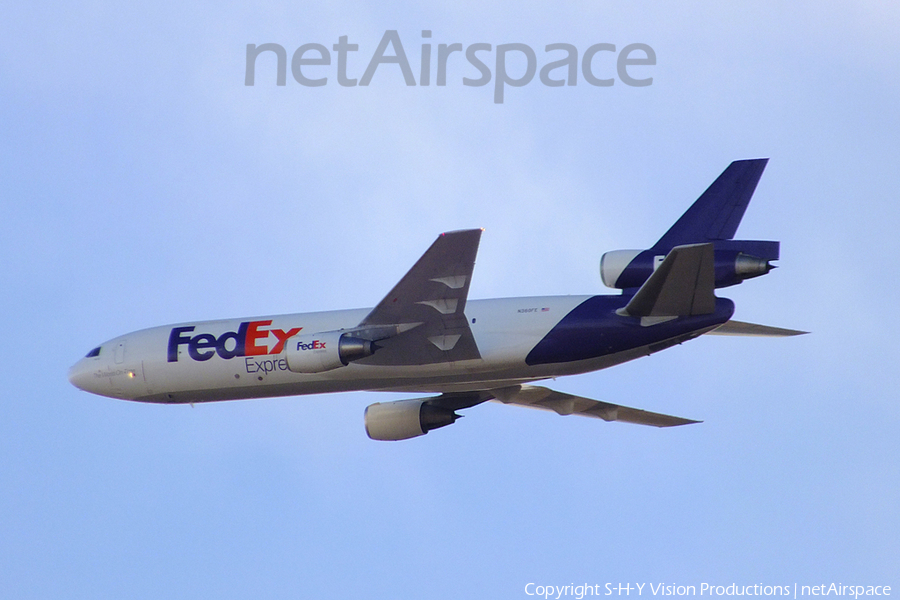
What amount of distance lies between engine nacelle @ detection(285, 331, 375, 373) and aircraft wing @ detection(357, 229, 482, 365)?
650 millimetres

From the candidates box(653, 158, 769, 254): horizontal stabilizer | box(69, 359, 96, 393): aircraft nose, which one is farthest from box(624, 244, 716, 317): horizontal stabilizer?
box(69, 359, 96, 393): aircraft nose

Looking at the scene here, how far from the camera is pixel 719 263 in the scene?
25500 millimetres

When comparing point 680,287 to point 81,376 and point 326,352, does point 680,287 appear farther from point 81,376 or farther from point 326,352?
point 81,376

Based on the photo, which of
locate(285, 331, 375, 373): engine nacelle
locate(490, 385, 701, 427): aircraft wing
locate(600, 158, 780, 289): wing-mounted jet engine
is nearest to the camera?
locate(285, 331, 375, 373): engine nacelle

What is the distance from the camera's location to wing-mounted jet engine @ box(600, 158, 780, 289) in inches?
1053

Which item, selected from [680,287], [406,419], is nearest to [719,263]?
[680,287]

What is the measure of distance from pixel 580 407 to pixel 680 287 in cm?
903

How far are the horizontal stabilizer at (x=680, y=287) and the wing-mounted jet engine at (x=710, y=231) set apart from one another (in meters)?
1.52

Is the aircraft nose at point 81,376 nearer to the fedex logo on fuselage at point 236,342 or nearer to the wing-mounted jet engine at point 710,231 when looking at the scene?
the fedex logo on fuselage at point 236,342

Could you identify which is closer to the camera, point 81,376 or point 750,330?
point 750,330

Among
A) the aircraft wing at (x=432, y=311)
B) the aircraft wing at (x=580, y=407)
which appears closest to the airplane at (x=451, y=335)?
the aircraft wing at (x=432, y=311)

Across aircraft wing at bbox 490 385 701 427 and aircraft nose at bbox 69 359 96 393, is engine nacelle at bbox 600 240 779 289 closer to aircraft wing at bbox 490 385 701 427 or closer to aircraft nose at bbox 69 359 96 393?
aircraft wing at bbox 490 385 701 427

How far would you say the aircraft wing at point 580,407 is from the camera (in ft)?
106

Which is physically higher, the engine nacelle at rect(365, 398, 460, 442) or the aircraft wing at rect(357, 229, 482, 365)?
the aircraft wing at rect(357, 229, 482, 365)
